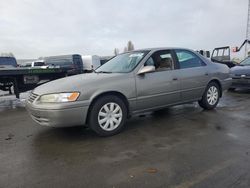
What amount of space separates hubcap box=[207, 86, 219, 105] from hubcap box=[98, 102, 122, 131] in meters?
2.76

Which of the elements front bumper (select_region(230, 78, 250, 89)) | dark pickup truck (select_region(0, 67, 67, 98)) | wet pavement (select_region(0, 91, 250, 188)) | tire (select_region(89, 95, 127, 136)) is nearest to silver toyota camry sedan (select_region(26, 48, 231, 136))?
tire (select_region(89, 95, 127, 136))

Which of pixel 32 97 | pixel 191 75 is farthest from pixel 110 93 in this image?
pixel 191 75

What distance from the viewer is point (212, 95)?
6.31 metres

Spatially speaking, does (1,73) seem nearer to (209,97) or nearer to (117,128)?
(117,128)

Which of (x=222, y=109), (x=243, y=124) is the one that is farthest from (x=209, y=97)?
(x=243, y=124)

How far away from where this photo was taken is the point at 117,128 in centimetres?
456

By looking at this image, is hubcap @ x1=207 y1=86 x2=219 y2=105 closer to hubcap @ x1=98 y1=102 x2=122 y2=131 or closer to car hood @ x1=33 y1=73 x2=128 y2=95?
car hood @ x1=33 y1=73 x2=128 y2=95

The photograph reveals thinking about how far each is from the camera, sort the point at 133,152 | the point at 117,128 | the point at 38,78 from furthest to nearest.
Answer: the point at 38,78, the point at 117,128, the point at 133,152

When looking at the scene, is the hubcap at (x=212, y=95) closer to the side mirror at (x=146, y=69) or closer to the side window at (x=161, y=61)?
the side window at (x=161, y=61)

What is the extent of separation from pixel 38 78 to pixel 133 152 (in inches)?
227

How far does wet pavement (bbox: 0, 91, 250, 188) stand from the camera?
2.91m

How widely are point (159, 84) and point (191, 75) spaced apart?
105 cm

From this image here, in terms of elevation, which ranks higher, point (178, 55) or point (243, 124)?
point (178, 55)

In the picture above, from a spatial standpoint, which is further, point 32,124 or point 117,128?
point 32,124
